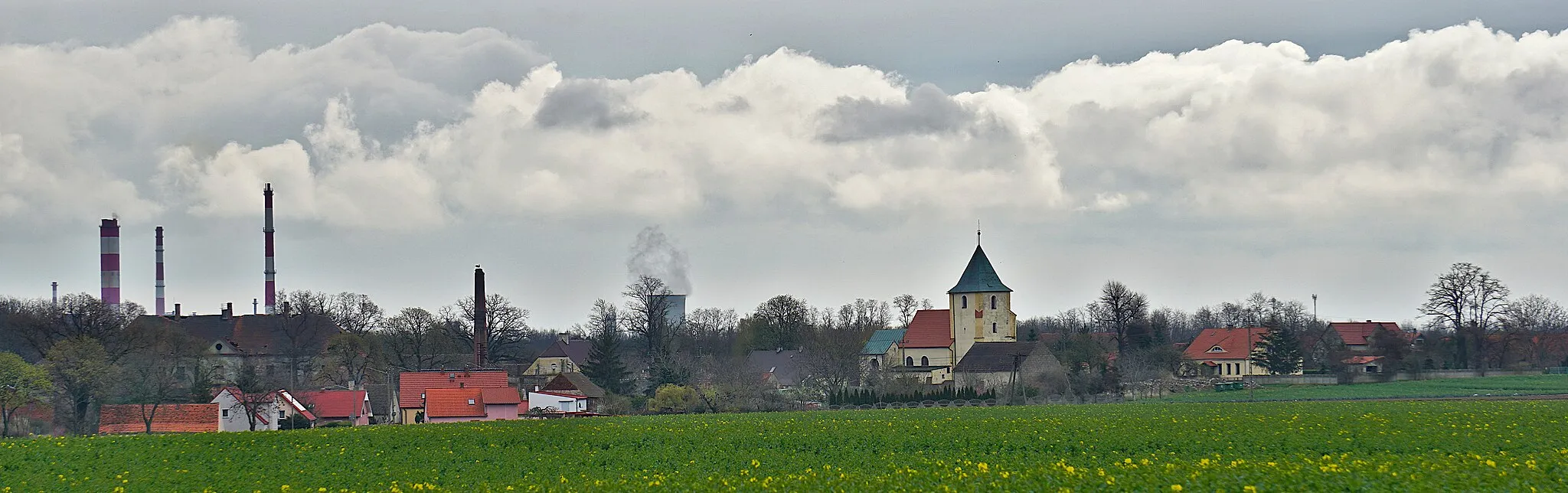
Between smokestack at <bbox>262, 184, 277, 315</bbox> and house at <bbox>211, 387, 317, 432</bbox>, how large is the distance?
51065 mm

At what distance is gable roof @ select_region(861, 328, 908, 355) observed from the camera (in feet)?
354

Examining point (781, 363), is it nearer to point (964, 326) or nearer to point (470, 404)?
point (964, 326)

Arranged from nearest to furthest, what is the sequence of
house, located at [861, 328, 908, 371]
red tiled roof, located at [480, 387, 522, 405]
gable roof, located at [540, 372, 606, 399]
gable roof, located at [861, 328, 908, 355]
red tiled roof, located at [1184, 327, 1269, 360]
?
red tiled roof, located at [480, 387, 522, 405], gable roof, located at [540, 372, 606, 399], red tiled roof, located at [1184, 327, 1269, 360], house, located at [861, 328, 908, 371], gable roof, located at [861, 328, 908, 355]

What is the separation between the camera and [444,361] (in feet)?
271

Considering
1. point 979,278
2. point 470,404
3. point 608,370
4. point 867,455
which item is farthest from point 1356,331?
point 867,455

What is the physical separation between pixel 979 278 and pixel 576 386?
120 ft

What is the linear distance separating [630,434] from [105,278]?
87.1 metres

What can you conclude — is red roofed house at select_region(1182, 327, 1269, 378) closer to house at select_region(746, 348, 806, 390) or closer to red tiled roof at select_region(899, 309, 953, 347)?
red tiled roof at select_region(899, 309, 953, 347)

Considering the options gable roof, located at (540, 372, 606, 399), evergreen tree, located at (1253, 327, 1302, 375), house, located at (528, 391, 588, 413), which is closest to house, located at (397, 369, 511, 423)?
house, located at (528, 391, 588, 413)

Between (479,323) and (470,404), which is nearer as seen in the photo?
(470,404)

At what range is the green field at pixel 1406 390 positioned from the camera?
62.5m

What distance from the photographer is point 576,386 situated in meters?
74.2

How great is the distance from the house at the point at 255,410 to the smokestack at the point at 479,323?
15851 millimetres

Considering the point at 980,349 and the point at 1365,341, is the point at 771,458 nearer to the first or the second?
the point at 980,349
